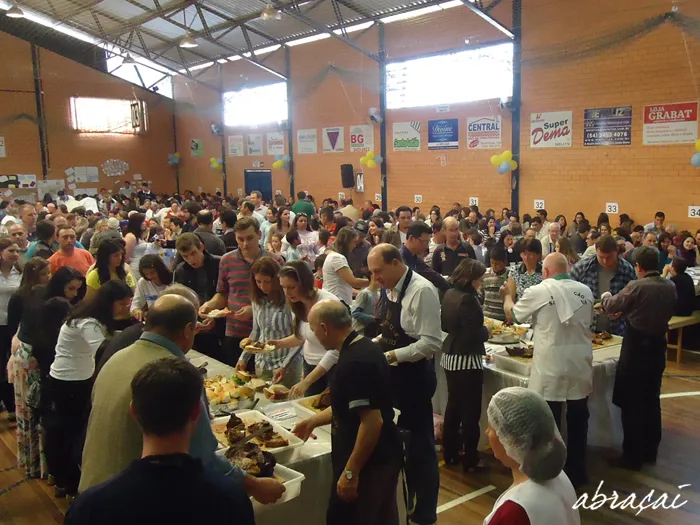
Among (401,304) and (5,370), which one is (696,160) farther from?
(5,370)

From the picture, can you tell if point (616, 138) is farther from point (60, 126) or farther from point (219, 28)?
point (60, 126)

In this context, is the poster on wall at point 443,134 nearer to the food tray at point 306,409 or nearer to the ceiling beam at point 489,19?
the ceiling beam at point 489,19

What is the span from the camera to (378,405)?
250cm

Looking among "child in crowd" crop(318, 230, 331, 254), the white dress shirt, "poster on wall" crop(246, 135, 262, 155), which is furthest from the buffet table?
"poster on wall" crop(246, 135, 262, 155)

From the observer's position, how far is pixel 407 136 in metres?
13.3

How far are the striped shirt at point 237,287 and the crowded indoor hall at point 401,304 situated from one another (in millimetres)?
16

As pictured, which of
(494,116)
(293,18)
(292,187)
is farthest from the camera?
(292,187)

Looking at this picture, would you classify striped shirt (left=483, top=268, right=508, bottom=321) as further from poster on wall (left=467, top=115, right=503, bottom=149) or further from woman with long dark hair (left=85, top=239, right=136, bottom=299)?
poster on wall (left=467, top=115, right=503, bottom=149)

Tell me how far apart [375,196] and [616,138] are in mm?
5659

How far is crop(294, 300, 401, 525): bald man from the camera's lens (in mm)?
2480

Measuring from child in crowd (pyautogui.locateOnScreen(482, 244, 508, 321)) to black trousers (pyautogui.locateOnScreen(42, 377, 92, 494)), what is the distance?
130 inches

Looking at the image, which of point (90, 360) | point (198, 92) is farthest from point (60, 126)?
point (90, 360)

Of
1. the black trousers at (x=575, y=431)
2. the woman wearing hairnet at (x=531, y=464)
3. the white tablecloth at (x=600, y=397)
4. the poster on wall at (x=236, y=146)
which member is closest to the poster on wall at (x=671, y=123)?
the white tablecloth at (x=600, y=397)

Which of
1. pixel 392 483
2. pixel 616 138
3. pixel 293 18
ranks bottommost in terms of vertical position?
pixel 392 483
